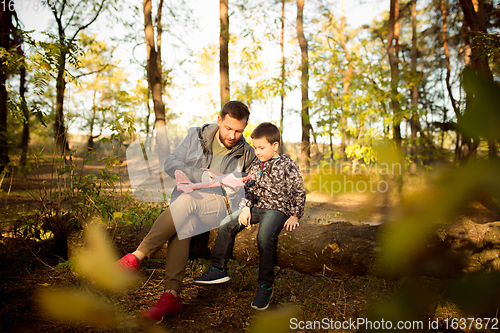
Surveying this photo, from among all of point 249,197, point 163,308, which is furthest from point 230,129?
point 163,308

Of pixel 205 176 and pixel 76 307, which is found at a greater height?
pixel 205 176

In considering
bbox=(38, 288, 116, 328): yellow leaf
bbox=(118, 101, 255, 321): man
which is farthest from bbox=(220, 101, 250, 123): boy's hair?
bbox=(38, 288, 116, 328): yellow leaf

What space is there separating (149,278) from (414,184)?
321 cm

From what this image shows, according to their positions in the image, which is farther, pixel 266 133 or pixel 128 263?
pixel 266 133

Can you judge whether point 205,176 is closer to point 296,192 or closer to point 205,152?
point 205,152

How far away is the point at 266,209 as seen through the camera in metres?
2.71

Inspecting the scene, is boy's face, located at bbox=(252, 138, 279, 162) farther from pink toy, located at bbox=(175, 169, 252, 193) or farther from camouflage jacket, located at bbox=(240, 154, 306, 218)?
pink toy, located at bbox=(175, 169, 252, 193)

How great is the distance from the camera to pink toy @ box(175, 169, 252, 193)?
2648 millimetres

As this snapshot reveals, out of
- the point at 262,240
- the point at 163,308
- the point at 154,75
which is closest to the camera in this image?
the point at 163,308

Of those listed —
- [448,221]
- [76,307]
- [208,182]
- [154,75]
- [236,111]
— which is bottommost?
[76,307]

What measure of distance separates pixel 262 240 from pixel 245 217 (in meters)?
0.28

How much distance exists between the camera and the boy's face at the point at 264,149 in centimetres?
281
